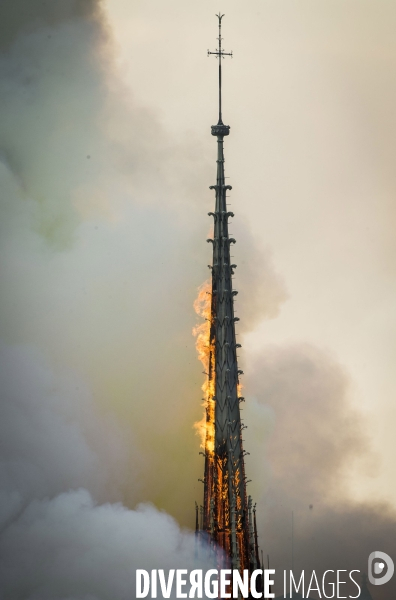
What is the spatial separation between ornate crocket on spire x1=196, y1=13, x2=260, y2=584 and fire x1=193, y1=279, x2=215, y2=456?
0.18 ft

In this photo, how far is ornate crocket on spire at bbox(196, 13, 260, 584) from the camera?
148ft

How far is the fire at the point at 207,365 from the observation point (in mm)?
46531

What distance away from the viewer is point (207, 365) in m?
47.6

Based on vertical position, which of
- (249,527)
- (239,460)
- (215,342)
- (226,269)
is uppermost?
(226,269)

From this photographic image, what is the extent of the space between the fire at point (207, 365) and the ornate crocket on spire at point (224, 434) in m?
A: 0.05

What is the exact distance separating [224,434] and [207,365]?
3.98 meters

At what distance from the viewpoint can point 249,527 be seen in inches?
1815

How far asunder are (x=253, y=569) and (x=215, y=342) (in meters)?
11.8

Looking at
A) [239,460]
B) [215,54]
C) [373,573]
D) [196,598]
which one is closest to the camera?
[196,598]

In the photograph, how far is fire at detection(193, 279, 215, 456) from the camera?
46.5m

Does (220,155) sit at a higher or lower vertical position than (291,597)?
higher

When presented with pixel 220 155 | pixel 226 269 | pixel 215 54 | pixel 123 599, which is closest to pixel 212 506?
pixel 123 599

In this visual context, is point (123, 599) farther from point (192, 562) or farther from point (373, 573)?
point (373, 573)

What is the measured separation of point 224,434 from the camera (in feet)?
151
